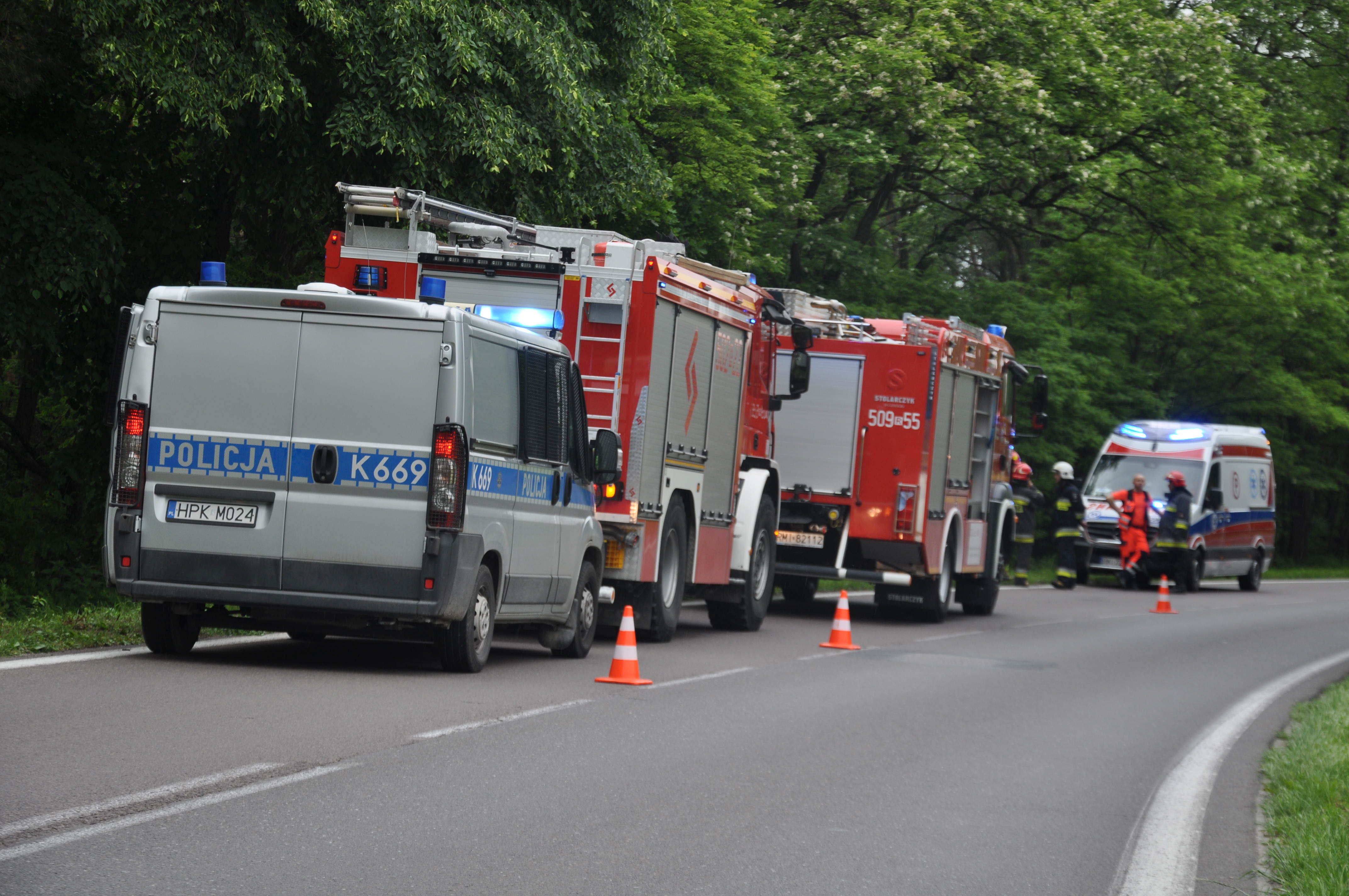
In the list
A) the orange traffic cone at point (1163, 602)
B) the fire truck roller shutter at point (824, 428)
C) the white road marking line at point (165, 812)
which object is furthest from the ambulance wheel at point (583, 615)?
the orange traffic cone at point (1163, 602)

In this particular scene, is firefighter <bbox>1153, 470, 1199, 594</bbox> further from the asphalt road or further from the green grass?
the green grass

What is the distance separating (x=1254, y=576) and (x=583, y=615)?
26.4 metres

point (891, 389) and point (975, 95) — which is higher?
point (975, 95)

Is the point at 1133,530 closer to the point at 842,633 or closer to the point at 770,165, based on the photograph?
the point at 770,165

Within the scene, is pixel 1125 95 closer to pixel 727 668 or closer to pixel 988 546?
pixel 988 546

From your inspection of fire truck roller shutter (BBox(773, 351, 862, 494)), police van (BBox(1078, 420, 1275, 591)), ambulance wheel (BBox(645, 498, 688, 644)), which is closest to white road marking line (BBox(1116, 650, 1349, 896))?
ambulance wheel (BBox(645, 498, 688, 644))

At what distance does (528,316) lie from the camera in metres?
13.3

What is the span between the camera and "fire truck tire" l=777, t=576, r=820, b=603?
2280 centimetres

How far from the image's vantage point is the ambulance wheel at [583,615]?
12.9 m

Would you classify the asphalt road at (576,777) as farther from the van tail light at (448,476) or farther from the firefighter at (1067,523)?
the firefighter at (1067,523)

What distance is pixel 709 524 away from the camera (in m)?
15.9

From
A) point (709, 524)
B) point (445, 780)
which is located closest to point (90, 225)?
point (709, 524)

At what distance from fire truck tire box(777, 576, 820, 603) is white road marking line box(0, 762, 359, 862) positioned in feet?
50.6

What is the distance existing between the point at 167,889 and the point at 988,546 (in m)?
18.2
